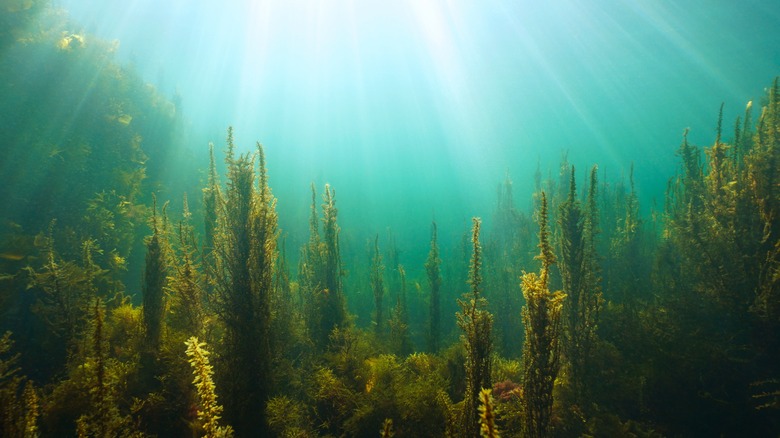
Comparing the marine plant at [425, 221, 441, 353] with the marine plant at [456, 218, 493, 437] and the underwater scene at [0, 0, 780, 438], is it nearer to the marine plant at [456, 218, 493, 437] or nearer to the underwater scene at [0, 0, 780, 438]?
the underwater scene at [0, 0, 780, 438]

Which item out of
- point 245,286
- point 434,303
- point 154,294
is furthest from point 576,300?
point 154,294

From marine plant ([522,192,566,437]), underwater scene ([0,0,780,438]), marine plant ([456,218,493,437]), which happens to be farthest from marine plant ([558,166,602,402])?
marine plant ([456,218,493,437])

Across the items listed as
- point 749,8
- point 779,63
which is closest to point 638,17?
point 749,8

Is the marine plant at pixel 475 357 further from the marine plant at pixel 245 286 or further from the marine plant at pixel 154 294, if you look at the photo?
the marine plant at pixel 154 294

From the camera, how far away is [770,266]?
4496mm

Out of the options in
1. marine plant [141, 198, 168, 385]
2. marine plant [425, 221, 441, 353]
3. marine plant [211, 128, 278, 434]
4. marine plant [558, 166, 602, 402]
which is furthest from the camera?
marine plant [425, 221, 441, 353]

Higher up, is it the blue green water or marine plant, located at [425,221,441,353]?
the blue green water

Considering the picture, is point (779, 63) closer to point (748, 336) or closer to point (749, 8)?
point (749, 8)

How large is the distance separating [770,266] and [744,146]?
6327 millimetres

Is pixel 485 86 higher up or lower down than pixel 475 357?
higher up

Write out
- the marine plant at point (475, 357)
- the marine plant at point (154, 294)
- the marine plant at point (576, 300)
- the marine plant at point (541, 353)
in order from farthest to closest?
1. the marine plant at point (154, 294)
2. the marine plant at point (576, 300)
3. the marine plant at point (475, 357)
4. the marine plant at point (541, 353)

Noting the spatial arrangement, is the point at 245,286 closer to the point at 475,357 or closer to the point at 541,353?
the point at 475,357

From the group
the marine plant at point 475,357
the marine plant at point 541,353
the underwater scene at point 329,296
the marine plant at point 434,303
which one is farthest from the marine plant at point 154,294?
the marine plant at point 434,303

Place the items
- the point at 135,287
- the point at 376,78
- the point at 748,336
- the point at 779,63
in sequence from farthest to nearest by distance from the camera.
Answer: the point at 376,78 < the point at 779,63 < the point at 135,287 < the point at 748,336
